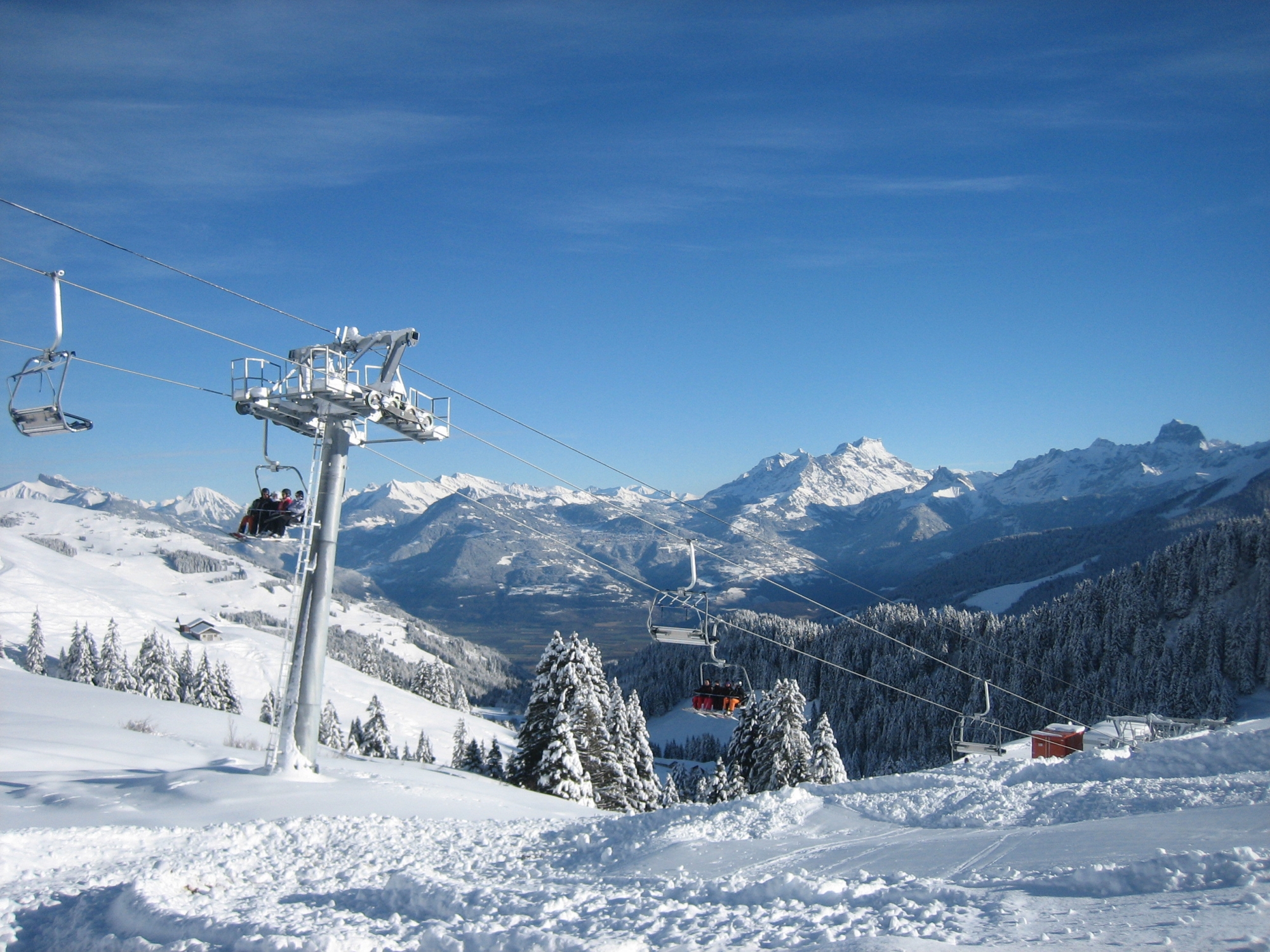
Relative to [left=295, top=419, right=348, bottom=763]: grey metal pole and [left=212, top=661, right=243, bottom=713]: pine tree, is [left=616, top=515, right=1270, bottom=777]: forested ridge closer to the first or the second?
[left=212, top=661, right=243, bottom=713]: pine tree

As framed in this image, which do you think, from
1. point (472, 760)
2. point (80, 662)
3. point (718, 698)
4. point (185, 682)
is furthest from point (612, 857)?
point (185, 682)

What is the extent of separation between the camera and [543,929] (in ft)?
27.6

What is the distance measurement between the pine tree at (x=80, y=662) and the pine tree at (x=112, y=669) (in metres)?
0.70

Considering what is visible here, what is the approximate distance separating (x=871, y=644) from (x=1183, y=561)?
47.1 m

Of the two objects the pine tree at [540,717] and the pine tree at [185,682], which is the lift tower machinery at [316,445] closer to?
the pine tree at [540,717]

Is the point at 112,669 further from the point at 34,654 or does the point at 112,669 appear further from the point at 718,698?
the point at 718,698

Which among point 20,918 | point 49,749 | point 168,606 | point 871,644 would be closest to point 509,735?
point 871,644

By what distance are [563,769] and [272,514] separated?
887 inches

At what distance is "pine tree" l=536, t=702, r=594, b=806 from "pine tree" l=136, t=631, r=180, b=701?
50.1 meters

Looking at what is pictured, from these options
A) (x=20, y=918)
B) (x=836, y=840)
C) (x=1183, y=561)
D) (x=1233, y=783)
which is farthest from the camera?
(x=1183, y=561)

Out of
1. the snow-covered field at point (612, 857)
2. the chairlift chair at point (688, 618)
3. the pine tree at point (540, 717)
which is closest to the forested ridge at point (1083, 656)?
the pine tree at point (540, 717)

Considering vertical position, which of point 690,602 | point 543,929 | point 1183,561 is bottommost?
point 543,929

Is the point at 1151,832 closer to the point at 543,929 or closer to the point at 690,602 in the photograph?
the point at 543,929

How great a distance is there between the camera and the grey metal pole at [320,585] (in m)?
17.4
